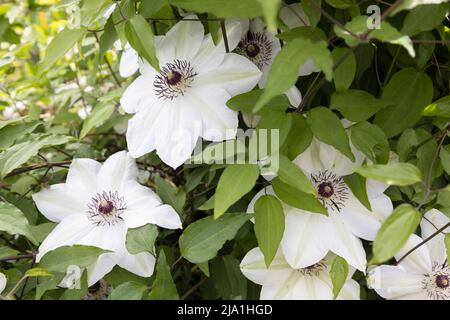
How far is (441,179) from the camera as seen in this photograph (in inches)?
35.4

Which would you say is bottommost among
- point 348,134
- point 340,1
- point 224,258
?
point 224,258

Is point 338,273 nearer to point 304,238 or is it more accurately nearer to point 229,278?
point 304,238

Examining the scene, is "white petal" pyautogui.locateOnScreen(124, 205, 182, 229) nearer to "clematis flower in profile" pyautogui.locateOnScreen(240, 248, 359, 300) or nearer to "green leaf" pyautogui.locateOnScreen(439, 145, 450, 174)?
"clematis flower in profile" pyautogui.locateOnScreen(240, 248, 359, 300)

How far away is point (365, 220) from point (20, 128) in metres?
0.63

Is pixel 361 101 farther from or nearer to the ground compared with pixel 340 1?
nearer to the ground

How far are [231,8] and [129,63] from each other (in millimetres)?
366

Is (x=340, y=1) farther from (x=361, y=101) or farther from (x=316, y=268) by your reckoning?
(x=316, y=268)

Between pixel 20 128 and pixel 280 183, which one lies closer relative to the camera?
pixel 280 183

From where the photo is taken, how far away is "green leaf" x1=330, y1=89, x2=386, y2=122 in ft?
2.48

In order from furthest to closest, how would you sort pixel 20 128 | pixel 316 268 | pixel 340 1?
pixel 20 128, pixel 316 268, pixel 340 1

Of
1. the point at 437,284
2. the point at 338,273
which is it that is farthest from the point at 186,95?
the point at 437,284

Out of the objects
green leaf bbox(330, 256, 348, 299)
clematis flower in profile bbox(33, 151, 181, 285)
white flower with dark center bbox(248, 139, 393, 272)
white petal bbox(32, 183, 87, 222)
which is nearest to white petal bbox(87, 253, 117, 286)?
clematis flower in profile bbox(33, 151, 181, 285)

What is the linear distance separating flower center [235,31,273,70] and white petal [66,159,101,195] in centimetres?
32
